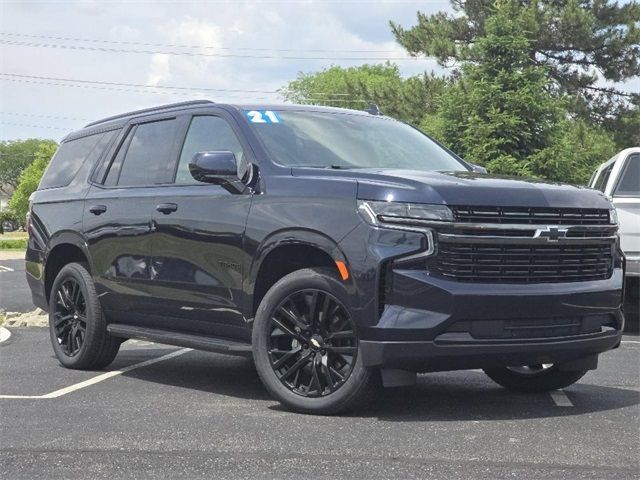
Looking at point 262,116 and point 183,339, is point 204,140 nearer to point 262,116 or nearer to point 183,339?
point 262,116

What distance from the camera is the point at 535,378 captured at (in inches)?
265

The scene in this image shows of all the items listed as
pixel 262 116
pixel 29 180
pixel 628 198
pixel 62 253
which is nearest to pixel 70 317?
pixel 62 253

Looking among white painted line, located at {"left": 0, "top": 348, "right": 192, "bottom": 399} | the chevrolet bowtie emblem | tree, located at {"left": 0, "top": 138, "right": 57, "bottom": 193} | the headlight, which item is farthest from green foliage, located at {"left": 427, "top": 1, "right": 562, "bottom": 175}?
tree, located at {"left": 0, "top": 138, "right": 57, "bottom": 193}

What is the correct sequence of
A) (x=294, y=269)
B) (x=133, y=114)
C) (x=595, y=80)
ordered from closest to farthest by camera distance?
1. (x=294, y=269)
2. (x=133, y=114)
3. (x=595, y=80)

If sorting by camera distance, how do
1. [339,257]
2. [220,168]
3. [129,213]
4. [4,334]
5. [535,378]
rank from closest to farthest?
[339,257] → [220,168] → [535,378] → [129,213] → [4,334]

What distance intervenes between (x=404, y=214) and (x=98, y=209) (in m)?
3.02

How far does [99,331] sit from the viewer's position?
7.57m

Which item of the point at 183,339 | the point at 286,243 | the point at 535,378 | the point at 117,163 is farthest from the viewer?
the point at 117,163

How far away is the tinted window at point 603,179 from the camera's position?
12688 millimetres

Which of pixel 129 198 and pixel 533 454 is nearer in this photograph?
pixel 533 454

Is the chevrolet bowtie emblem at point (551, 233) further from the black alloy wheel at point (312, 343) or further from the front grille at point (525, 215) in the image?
the black alloy wheel at point (312, 343)

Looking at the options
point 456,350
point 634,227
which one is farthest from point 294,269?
point 634,227

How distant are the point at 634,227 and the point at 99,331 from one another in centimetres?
653

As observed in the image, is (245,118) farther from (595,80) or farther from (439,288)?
(595,80)
